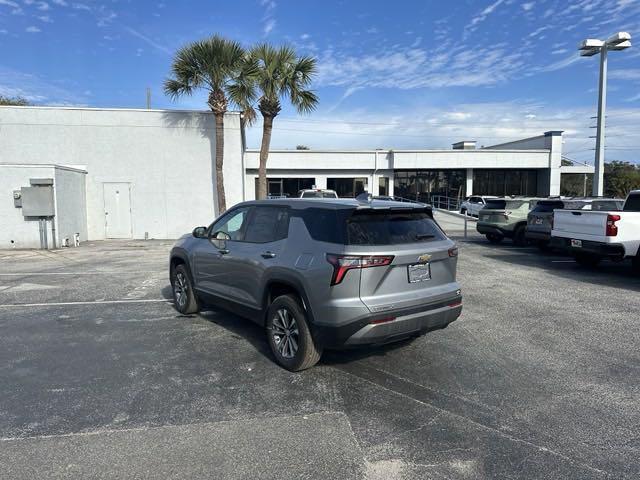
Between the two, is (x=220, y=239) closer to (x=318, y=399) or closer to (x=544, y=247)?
(x=318, y=399)

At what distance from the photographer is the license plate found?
14.6 ft

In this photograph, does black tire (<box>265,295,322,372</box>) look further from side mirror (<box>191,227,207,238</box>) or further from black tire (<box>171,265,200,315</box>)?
black tire (<box>171,265,200,315</box>)

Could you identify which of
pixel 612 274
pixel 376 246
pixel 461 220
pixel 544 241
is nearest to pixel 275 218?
pixel 376 246

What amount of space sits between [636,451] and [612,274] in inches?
324

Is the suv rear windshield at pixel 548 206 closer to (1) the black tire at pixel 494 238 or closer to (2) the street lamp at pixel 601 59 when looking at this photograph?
(1) the black tire at pixel 494 238

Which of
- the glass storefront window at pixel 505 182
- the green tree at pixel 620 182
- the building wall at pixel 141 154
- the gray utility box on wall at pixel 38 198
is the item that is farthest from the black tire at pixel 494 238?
the green tree at pixel 620 182

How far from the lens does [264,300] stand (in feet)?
16.5

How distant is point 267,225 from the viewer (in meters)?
5.24

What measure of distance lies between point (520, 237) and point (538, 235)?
2.24 metres

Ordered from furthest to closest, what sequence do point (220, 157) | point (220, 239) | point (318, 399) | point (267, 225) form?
1. point (220, 157)
2. point (220, 239)
3. point (267, 225)
4. point (318, 399)

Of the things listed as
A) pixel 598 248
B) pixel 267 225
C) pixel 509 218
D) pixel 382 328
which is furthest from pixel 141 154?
pixel 382 328

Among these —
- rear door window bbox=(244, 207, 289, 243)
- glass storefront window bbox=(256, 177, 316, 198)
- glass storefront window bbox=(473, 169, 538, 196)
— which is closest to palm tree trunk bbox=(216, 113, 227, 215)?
Answer: rear door window bbox=(244, 207, 289, 243)

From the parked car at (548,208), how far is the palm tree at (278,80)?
9.73m

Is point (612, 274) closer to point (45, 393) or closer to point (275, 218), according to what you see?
point (275, 218)
